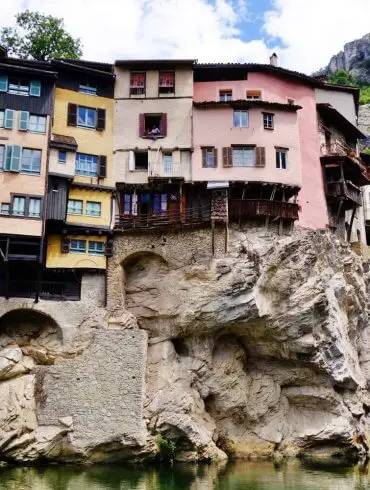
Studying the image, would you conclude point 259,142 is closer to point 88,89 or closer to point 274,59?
point 274,59

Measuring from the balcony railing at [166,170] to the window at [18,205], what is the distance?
8.50 meters

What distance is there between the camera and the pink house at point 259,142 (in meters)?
38.0

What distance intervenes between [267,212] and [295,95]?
1078cm

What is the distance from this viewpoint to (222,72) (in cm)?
4166

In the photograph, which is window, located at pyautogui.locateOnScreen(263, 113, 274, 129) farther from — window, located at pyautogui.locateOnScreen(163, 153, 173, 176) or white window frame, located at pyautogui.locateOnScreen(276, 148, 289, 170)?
window, located at pyautogui.locateOnScreen(163, 153, 173, 176)

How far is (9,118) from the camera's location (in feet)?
119

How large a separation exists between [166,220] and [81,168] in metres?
6.58

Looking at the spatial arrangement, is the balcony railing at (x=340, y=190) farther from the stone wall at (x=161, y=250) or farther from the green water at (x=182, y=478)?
the green water at (x=182, y=478)

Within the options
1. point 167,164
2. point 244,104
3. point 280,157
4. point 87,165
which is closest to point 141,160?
point 167,164

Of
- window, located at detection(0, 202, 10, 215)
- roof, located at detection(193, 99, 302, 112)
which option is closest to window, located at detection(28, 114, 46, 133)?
window, located at detection(0, 202, 10, 215)

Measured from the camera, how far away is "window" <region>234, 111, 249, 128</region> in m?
39.3

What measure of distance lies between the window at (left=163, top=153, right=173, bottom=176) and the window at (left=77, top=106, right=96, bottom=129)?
5324 mm

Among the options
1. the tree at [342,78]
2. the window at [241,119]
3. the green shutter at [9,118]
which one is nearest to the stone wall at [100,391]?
the green shutter at [9,118]

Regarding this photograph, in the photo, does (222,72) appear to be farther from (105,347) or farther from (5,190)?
(105,347)
